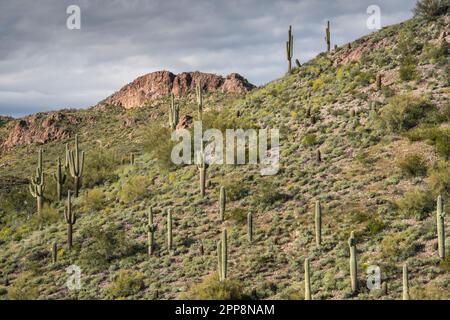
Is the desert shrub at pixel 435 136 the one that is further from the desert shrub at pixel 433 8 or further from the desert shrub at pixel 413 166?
the desert shrub at pixel 433 8

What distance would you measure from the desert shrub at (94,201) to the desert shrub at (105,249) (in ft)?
21.4

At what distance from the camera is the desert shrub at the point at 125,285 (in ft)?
72.7

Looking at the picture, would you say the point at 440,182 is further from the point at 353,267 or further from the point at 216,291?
the point at 216,291

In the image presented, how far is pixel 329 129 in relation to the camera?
33.7 m

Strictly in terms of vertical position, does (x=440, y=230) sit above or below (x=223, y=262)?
above

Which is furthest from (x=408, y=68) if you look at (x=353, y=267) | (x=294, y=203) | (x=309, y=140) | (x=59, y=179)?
(x=59, y=179)

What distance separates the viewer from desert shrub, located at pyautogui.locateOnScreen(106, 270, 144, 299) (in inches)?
873

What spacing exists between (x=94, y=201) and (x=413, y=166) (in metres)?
21.2

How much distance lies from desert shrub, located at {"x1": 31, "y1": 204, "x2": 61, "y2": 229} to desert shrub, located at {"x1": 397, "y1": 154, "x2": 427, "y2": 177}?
22540mm

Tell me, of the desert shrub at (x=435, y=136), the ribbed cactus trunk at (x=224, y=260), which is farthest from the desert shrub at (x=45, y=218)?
the desert shrub at (x=435, y=136)

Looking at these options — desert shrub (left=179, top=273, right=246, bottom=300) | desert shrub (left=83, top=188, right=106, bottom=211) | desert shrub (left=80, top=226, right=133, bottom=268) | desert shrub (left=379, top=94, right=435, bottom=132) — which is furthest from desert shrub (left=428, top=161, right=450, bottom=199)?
desert shrub (left=83, top=188, right=106, bottom=211)

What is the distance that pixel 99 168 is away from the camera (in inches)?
1750

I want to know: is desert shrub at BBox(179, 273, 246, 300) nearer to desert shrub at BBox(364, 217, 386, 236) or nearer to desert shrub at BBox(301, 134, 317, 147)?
desert shrub at BBox(364, 217, 386, 236)

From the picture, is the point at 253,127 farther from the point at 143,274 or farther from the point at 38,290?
the point at 38,290
